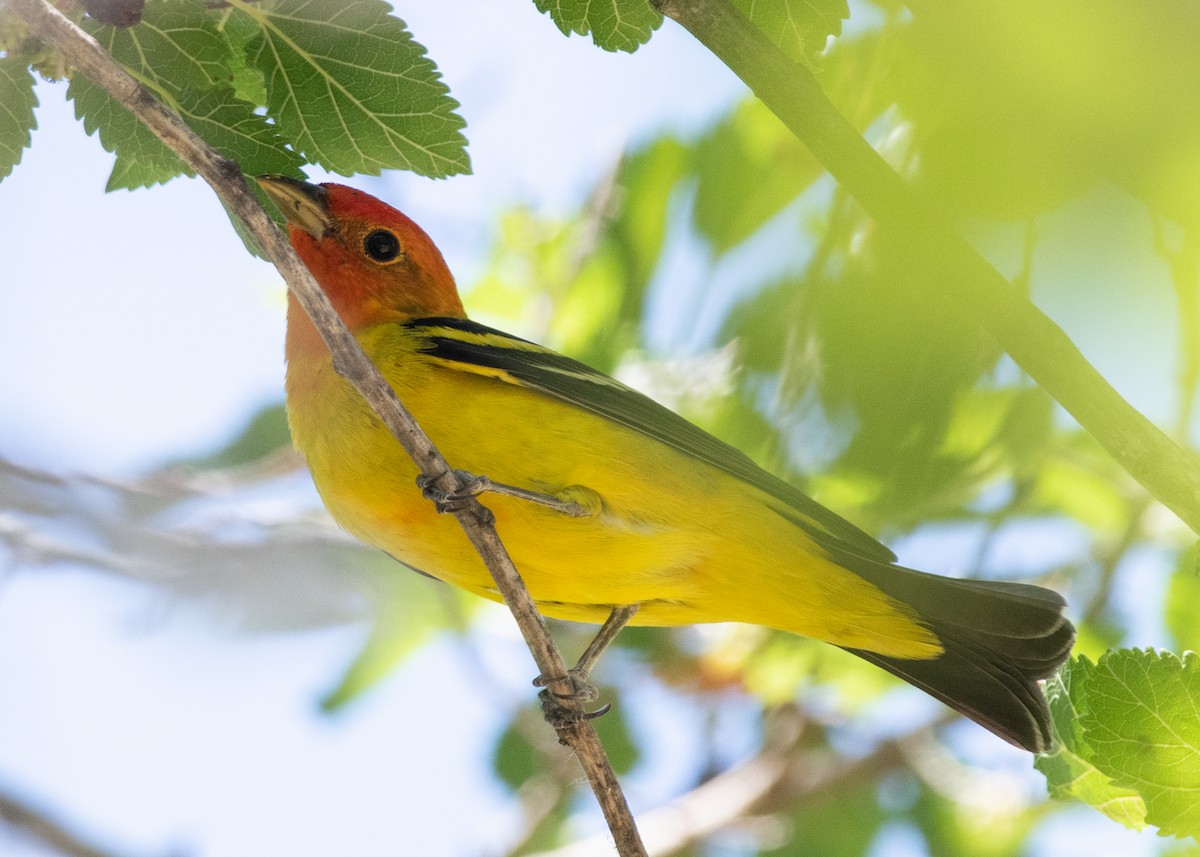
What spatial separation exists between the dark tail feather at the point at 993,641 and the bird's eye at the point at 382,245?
6.88ft

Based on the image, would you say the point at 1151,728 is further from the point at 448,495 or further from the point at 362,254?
the point at 362,254

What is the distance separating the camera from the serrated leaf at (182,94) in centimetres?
261

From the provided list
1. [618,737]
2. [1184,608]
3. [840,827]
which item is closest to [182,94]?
[1184,608]

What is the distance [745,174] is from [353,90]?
198cm

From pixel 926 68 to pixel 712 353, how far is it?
323 centimetres

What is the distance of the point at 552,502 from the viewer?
11.6 ft

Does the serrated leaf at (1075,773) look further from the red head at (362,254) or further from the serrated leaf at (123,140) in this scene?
the red head at (362,254)

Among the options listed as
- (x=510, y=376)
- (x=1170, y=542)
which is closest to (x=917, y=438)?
(x=510, y=376)

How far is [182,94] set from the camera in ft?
8.74

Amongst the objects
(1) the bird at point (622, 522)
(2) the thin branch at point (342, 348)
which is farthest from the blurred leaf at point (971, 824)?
(2) the thin branch at point (342, 348)

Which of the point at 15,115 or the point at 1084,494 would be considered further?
the point at 1084,494

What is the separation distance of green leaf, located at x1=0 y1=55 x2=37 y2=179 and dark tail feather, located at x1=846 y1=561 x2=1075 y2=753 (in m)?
2.73

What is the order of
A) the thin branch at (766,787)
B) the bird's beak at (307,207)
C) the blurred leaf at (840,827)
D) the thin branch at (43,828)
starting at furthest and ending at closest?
1. the blurred leaf at (840,827)
2. the thin branch at (766,787)
3. the thin branch at (43,828)
4. the bird's beak at (307,207)

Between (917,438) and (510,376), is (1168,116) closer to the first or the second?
(917,438)
